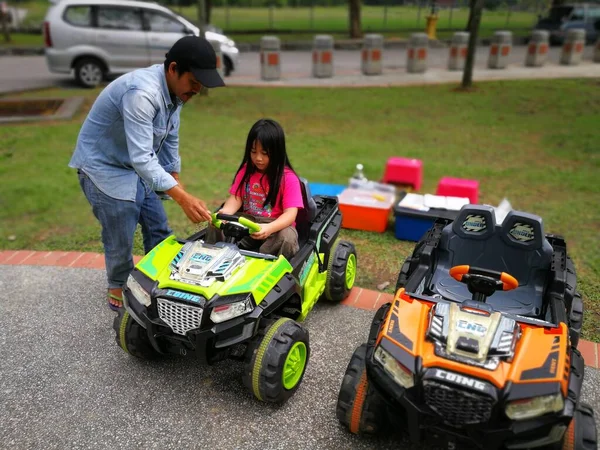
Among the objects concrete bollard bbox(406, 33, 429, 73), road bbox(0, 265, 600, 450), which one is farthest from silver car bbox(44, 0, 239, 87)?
road bbox(0, 265, 600, 450)

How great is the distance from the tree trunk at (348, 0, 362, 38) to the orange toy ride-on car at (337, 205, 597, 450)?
19.6 meters

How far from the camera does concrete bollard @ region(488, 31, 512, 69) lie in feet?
46.9

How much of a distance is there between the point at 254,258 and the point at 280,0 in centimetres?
2998

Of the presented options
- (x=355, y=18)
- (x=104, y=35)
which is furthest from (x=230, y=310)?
(x=355, y=18)

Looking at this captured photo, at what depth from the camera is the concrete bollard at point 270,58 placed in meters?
12.6

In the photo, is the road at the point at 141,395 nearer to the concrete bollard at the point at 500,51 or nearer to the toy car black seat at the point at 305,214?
the toy car black seat at the point at 305,214

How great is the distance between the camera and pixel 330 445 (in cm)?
260

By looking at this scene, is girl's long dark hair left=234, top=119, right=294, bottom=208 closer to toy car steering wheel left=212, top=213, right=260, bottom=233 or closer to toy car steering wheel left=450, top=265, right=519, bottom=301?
toy car steering wheel left=212, top=213, right=260, bottom=233

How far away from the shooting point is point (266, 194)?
3.38 metres

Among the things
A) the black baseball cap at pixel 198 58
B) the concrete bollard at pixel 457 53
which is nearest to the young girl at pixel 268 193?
the black baseball cap at pixel 198 58

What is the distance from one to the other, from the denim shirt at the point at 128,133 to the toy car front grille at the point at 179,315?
67 centimetres

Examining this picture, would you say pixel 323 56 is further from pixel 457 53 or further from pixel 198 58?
pixel 198 58

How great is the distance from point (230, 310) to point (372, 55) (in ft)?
39.8

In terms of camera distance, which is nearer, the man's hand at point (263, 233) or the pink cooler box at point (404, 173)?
the man's hand at point (263, 233)
